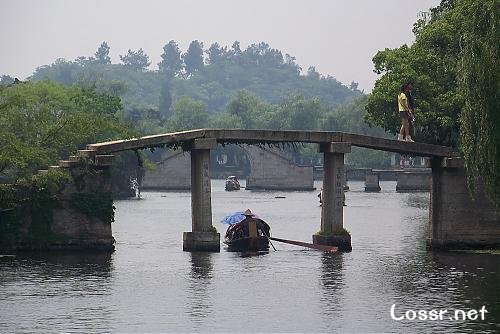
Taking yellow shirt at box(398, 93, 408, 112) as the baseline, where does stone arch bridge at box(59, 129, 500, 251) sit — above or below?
below

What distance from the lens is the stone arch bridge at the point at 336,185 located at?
238 feet

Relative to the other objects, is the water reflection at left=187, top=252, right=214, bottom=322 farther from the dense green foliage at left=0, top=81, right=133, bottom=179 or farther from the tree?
the tree

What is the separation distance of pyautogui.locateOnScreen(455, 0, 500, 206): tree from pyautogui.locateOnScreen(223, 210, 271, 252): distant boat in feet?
49.1

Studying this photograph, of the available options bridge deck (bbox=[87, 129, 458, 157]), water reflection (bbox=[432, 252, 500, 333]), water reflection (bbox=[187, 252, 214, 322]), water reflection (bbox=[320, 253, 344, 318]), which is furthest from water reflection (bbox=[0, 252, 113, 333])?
water reflection (bbox=[432, 252, 500, 333])

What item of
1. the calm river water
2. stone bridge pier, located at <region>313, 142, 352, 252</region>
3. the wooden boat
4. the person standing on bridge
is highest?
the person standing on bridge

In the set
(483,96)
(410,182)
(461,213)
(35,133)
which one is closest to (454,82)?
(461,213)

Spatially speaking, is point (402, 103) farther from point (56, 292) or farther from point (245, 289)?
point (56, 292)

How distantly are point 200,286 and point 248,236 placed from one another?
52.4 feet

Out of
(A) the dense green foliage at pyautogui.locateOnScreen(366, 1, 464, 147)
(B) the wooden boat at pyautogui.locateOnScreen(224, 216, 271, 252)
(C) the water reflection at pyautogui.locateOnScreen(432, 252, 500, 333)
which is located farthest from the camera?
(A) the dense green foliage at pyautogui.locateOnScreen(366, 1, 464, 147)

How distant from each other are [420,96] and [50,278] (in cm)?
2894

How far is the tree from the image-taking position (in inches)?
2630

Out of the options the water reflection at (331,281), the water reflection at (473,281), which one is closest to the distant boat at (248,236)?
the water reflection at (331,281)

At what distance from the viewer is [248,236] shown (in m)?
77.9

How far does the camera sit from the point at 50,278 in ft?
206
